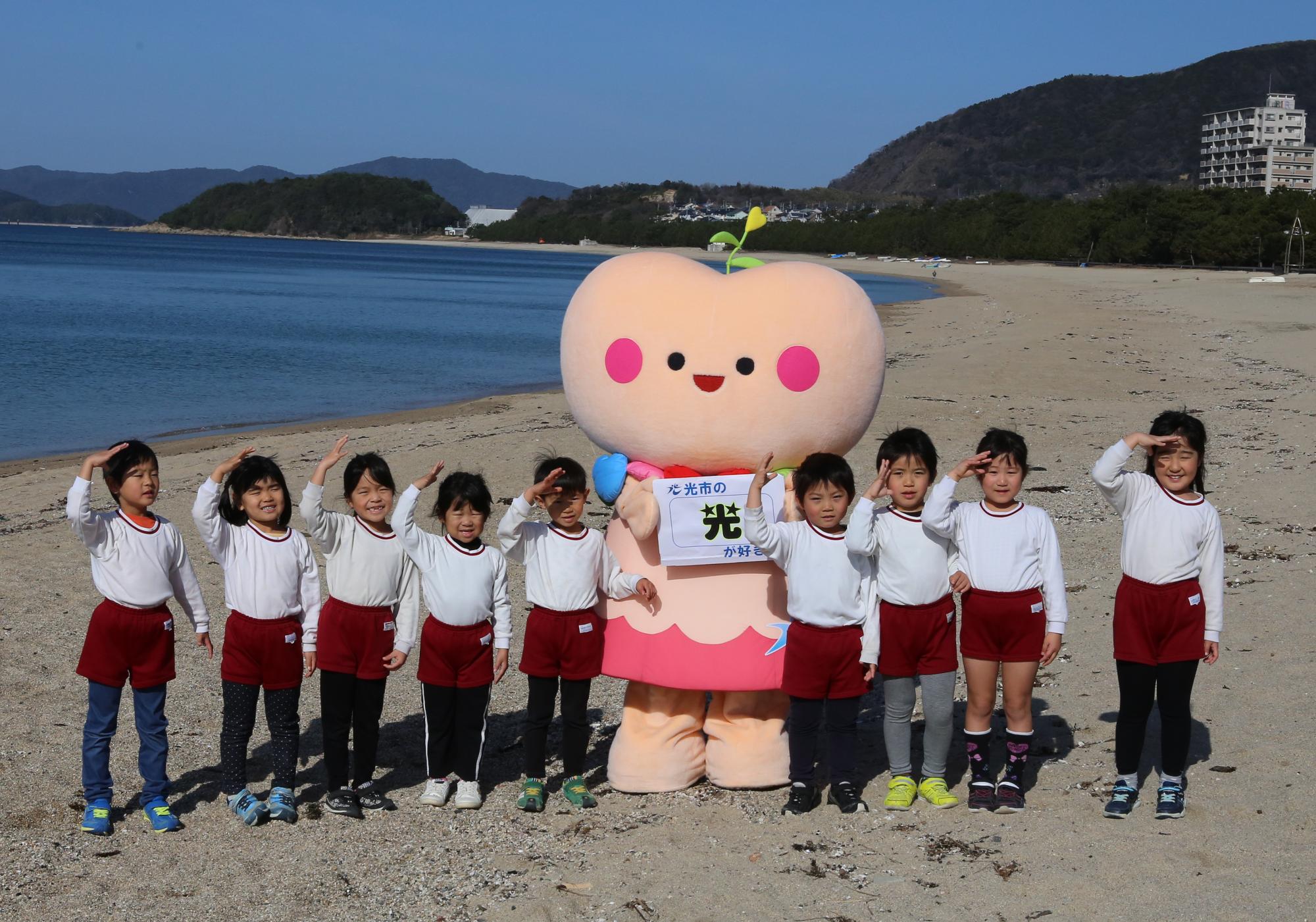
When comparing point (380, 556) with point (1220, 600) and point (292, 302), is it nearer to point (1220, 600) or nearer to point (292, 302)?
point (1220, 600)

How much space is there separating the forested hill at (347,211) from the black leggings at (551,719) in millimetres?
193343

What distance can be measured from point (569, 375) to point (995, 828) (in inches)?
105

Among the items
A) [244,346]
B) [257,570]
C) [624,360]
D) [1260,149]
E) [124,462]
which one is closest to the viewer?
[124,462]

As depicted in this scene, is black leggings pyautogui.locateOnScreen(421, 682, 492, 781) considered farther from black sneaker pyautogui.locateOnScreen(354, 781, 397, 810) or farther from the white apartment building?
the white apartment building

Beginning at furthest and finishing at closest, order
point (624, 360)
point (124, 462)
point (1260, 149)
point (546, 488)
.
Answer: point (1260, 149)
point (624, 360)
point (546, 488)
point (124, 462)

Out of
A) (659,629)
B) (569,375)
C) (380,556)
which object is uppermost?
(569,375)

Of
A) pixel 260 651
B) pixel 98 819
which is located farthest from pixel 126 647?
pixel 98 819

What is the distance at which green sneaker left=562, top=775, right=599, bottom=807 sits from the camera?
5.31 metres

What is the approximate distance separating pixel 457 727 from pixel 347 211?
19437cm

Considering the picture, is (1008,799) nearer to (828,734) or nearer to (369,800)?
(828,734)

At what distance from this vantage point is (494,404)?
20406mm

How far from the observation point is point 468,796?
17.2ft

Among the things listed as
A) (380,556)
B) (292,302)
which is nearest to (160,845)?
(380,556)

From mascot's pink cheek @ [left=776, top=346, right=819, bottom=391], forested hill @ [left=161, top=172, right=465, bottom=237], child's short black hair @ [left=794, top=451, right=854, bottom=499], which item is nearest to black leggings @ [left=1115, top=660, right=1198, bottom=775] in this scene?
child's short black hair @ [left=794, top=451, right=854, bottom=499]
